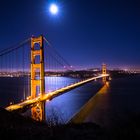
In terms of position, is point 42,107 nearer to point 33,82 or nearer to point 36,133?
point 33,82

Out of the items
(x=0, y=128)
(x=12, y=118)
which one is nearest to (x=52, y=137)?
(x=0, y=128)

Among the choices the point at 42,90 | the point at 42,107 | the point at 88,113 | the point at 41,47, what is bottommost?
the point at 88,113

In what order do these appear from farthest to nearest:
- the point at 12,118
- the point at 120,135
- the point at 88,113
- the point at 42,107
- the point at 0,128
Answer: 1. the point at 88,113
2. the point at 42,107
3. the point at 12,118
4. the point at 0,128
5. the point at 120,135

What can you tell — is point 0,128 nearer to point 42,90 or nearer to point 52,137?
point 52,137

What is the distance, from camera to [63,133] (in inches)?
171

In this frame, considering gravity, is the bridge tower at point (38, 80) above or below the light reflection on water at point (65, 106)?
above

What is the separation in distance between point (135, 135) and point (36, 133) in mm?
2104

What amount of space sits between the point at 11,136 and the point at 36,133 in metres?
0.56

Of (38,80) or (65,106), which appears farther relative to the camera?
(65,106)

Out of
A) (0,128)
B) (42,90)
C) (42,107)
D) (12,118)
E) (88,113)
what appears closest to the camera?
(0,128)

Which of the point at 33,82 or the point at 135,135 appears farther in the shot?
the point at 33,82

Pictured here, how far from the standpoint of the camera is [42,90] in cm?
1886

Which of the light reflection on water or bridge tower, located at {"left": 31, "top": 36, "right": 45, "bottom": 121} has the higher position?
bridge tower, located at {"left": 31, "top": 36, "right": 45, "bottom": 121}

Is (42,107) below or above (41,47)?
below
